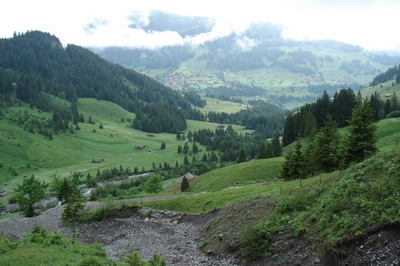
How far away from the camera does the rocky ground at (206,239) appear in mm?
18016

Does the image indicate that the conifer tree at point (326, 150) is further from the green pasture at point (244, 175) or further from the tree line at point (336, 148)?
the green pasture at point (244, 175)

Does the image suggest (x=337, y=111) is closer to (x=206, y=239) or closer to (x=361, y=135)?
(x=361, y=135)

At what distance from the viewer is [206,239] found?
31641 millimetres

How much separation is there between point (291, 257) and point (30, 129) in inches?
8383

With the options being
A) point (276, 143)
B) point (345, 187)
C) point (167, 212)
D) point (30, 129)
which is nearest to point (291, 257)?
point (345, 187)

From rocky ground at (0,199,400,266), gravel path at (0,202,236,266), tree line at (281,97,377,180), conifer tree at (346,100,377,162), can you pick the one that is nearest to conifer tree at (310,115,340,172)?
tree line at (281,97,377,180)

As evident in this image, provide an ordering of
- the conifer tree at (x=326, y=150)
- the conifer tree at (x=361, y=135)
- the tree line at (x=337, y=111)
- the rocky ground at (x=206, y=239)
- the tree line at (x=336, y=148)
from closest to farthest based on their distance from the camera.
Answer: the rocky ground at (x=206, y=239) < the conifer tree at (x=361, y=135) < the tree line at (x=336, y=148) < the conifer tree at (x=326, y=150) < the tree line at (x=337, y=111)

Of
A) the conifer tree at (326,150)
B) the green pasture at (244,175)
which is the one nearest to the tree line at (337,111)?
the green pasture at (244,175)

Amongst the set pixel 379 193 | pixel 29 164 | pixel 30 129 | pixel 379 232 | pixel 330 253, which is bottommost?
pixel 29 164

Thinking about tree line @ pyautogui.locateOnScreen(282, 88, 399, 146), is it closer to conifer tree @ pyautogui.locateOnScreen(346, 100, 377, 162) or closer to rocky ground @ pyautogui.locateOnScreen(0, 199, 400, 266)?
conifer tree @ pyautogui.locateOnScreen(346, 100, 377, 162)

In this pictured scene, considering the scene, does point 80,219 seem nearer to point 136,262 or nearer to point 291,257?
point 136,262

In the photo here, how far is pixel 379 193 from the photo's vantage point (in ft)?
68.1

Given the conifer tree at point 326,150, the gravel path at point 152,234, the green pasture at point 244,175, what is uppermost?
the conifer tree at point 326,150

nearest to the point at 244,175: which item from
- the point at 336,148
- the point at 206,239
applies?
the point at 336,148
